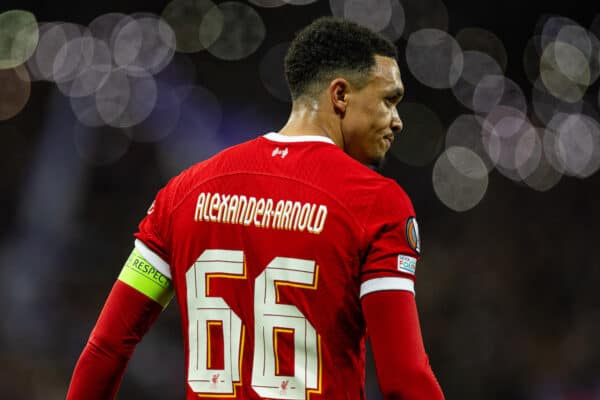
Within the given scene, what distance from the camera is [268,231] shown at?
191 centimetres

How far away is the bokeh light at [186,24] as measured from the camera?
16625 mm

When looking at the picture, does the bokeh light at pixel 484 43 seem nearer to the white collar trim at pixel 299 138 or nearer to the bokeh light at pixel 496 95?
the bokeh light at pixel 496 95

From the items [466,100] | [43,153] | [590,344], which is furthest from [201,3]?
[590,344]

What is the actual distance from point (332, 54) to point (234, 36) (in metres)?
14.5

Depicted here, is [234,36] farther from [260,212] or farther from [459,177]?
[260,212]

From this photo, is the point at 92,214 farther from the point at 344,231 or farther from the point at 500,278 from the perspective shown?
the point at 344,231

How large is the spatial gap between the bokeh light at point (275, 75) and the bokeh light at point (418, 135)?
283 cm

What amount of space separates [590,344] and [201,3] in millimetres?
12565

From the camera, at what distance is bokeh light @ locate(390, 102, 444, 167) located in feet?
55.1

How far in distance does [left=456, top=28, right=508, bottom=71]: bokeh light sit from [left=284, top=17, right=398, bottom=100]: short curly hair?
16226 mm

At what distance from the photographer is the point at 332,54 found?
210cm

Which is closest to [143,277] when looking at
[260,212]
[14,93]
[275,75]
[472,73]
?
[260,212]

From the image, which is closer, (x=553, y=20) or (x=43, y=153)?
(x=43, y=153)

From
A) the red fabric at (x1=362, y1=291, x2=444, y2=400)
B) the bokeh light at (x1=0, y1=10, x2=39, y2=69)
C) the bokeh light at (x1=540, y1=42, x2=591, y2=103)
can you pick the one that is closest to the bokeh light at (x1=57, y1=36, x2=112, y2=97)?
the bokeh light at (x1=0, y1=10, x2=39, y2=69)
